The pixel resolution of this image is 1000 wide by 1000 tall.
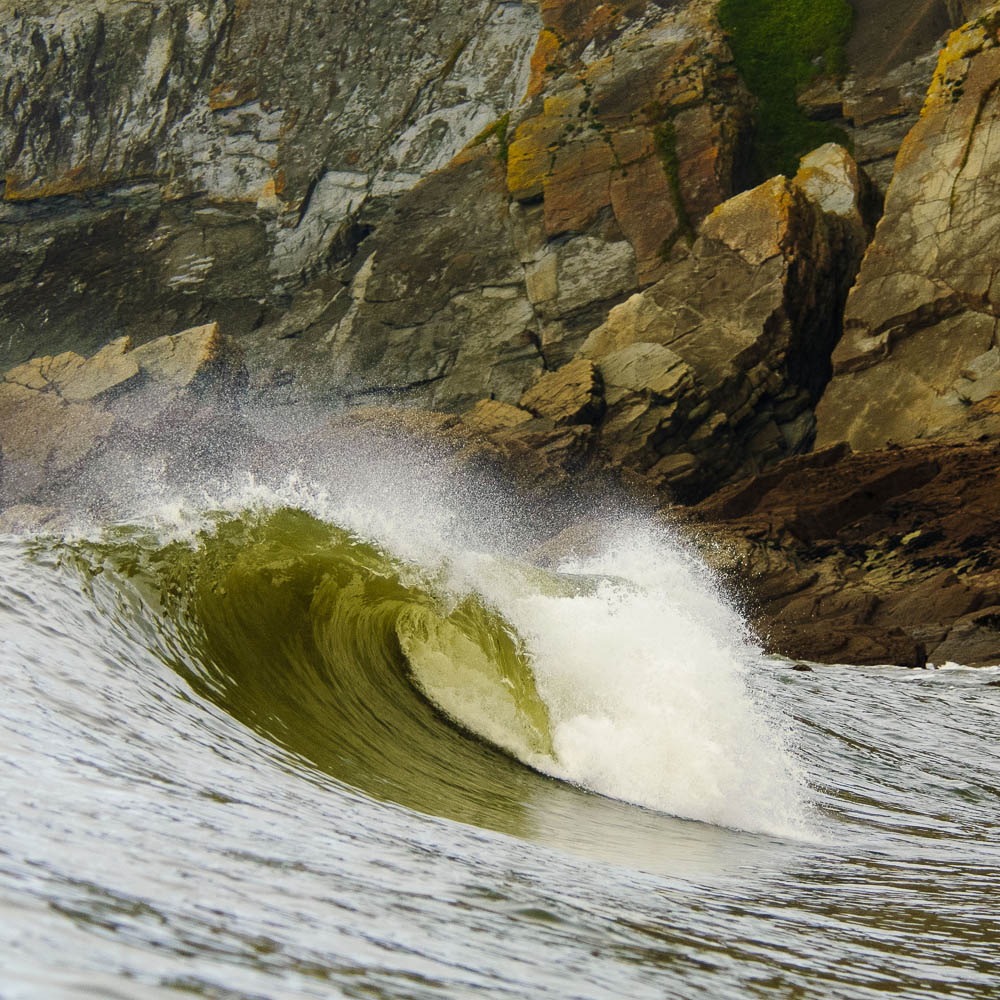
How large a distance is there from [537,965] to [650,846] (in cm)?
296

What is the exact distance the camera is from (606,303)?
3766cm

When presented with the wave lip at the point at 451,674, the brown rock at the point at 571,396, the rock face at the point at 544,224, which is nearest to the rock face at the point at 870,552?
the brown rock at the point at 571,396

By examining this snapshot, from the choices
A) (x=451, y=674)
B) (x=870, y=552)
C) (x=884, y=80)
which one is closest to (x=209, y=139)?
(x=884, y=80)

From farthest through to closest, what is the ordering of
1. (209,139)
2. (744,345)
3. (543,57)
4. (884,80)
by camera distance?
(209,139) → (543,57) → (884,80) → (744,345)

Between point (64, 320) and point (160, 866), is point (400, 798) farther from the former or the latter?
point (64, 320)

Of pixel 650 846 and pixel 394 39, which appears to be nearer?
pixel 650 846

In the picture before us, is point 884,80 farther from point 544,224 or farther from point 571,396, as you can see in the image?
point 571,396

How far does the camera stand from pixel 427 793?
215 inches

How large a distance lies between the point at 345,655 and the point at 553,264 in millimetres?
33344

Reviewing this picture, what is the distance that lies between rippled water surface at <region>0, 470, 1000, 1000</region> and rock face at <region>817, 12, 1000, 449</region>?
631 inches

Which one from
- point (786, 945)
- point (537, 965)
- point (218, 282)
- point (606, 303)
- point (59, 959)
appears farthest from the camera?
point (218, 282)

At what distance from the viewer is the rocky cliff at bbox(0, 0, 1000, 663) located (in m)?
23.9

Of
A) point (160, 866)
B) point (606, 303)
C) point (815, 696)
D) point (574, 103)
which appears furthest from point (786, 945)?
point (574, 103)

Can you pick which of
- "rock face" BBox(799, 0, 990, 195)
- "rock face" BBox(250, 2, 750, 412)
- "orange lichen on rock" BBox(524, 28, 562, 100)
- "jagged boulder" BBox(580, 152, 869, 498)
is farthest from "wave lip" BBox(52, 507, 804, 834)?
"orange lichen on rock" BBox(524, 28, 562, 100)
